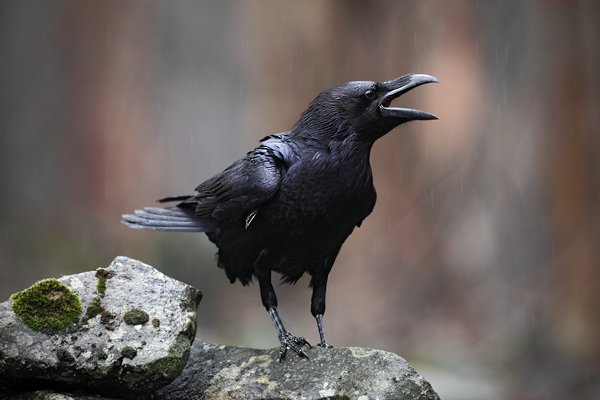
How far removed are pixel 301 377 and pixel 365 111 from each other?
4.72 ft

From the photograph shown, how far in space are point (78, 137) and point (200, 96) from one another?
1413mm

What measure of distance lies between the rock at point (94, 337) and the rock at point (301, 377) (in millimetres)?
355

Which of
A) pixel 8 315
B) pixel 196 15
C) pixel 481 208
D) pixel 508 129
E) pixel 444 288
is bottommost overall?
pixel 8 315

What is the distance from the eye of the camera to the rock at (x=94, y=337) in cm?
394

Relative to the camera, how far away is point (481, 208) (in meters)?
8.84

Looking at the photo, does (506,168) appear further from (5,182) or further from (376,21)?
(5,182)

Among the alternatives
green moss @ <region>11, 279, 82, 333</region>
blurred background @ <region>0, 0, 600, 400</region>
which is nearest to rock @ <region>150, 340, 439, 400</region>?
green moss @ <region>11, 279, 82, 333</region>

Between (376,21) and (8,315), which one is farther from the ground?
(376,21)

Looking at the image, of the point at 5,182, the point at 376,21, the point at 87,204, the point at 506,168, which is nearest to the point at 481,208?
the point at 506,168

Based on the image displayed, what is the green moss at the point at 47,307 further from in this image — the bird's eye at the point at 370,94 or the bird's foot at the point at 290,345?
the bird's eye at the point at 370,94

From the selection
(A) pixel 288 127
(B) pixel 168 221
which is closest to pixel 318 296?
(B) pixel 168 221

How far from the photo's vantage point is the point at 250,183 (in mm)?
4621

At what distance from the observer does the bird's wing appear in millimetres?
4574

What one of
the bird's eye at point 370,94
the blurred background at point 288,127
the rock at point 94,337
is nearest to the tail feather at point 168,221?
the rock at point 94,337
